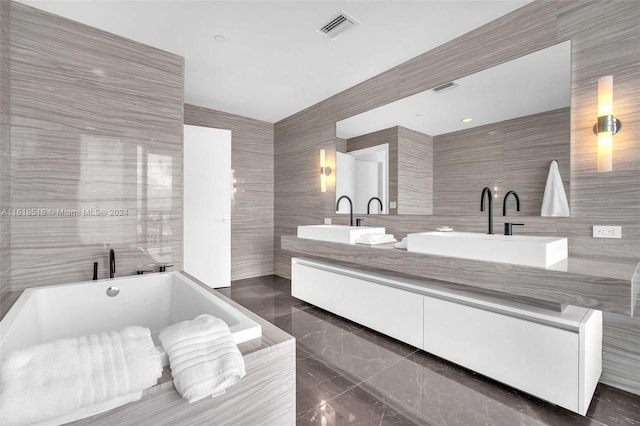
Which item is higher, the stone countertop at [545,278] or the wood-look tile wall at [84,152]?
the wood-look tile wall at [84,152]

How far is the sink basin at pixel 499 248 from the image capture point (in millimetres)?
1575

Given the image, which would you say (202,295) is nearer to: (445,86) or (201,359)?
(201,359)

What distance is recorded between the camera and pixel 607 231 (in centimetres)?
177

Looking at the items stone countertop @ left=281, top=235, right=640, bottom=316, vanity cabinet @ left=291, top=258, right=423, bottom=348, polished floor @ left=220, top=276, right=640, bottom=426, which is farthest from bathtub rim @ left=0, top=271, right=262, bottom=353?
vanity cabinet @ left=291, top=258, right=423, bottom=348

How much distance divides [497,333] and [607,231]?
90cm

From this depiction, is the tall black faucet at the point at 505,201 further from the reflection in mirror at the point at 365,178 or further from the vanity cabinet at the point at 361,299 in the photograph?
the reflection in mirror at the point at 365,178

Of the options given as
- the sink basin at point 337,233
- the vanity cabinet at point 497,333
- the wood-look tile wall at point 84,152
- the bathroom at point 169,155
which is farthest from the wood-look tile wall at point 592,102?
the wood-look tile wall at point 84,152

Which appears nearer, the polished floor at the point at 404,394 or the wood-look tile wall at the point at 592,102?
the polished floor at the point at 404,394

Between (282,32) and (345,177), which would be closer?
(282,32)

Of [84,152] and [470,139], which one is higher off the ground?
[470,139]

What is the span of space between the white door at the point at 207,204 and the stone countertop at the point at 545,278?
7.84ft

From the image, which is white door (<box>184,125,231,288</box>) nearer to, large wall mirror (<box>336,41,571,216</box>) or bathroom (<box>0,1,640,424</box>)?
bathroom (<box>0,1,640,424</box>)

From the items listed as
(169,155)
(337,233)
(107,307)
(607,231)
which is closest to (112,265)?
(107,307)

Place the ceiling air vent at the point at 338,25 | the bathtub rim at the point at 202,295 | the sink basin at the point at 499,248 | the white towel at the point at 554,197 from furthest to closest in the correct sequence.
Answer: the ceiling air vent at the point at 338,25, the white towel at the point at 554,197, the sink basin at the point at 499,248, the bathtub rim at the point at 202,295
